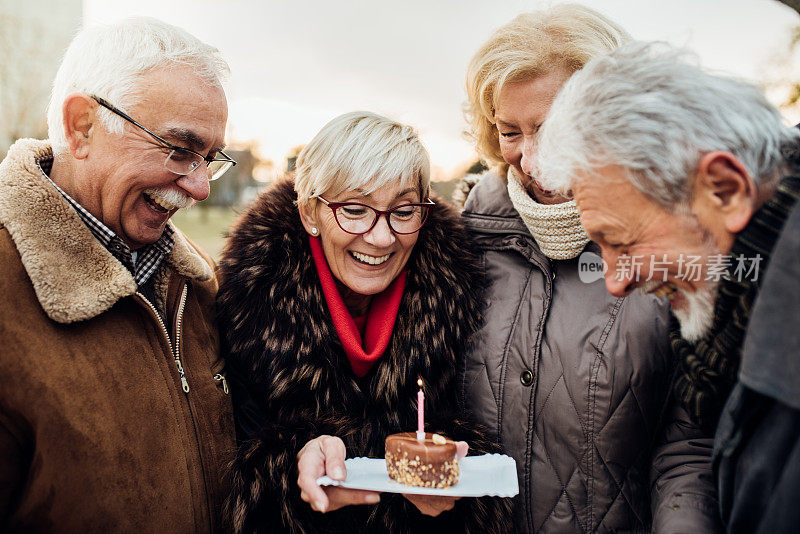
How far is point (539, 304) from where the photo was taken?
2.32 metres

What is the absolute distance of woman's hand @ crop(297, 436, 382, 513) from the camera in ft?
6.02

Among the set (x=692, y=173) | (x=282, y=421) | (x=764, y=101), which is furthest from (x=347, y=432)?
(x=764, y=101)

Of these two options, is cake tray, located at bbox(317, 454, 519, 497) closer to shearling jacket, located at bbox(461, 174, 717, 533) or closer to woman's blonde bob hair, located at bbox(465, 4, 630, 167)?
shearling jacket, located at bbox(461, 174, 717, 533)

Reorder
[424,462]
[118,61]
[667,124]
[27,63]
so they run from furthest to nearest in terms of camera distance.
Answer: [27,63] → [118,61] → [424,462] → [667,124]

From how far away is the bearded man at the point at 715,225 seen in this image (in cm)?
124

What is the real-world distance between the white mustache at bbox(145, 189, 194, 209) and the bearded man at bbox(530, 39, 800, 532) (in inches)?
61.4

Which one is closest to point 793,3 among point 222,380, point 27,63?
point 222,380

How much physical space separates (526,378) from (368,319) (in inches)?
32.0

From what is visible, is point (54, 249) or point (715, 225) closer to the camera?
point (715, 225)

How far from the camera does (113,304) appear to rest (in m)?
2.00

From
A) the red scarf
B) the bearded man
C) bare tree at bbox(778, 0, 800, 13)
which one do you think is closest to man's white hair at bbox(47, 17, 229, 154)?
the red scarf

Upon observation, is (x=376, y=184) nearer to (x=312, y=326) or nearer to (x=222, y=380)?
(x=312, y=326)

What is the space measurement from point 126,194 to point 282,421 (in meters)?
1.13

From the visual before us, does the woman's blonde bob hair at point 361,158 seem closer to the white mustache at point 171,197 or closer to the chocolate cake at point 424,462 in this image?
the white mustache at point 171,197
